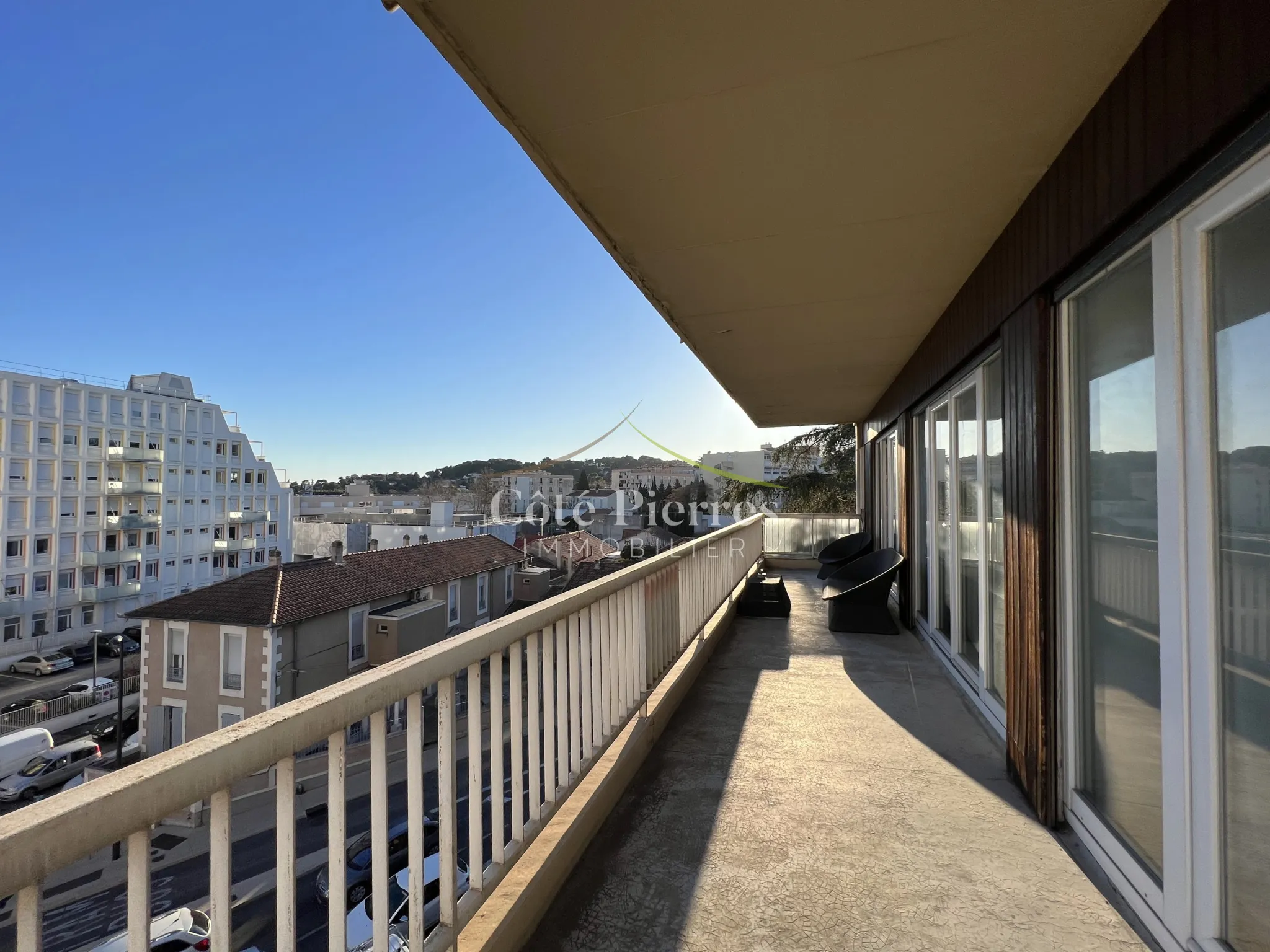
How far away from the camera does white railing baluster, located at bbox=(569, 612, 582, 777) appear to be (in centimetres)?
176

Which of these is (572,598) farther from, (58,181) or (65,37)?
(58,181)

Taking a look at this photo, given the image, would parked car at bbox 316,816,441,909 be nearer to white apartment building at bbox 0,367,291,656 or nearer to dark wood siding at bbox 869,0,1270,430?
dark wood siding at bbox 869,0,1270,430

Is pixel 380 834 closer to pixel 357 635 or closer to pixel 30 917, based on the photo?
pixel 30 917

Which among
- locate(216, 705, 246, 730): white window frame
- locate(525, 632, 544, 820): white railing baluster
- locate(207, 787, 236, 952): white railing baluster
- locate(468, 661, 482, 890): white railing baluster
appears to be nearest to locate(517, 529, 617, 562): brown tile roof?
locate(216, 705, 246, 730): white window frame

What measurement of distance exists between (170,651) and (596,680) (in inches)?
653

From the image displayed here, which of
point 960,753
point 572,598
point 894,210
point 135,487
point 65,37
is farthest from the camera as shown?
point 135,487

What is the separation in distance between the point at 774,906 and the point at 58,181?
6464cm

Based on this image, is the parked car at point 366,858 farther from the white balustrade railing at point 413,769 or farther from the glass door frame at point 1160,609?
the glass door frame at point 1160,609

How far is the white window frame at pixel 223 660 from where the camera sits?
13023 mm

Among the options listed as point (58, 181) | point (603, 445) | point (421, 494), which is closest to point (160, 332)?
point (58, 181)

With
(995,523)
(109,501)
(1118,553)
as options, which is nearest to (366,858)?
(1118,553)

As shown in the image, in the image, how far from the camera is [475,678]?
1321 mm

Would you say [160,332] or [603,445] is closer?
[603,445]

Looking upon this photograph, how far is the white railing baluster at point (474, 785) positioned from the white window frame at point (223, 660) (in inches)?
593
